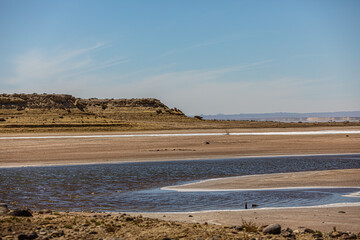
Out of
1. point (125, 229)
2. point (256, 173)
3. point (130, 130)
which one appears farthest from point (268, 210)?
point (130, 130)

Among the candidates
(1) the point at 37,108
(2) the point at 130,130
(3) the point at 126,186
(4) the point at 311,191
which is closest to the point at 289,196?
(4) the point at 311,191

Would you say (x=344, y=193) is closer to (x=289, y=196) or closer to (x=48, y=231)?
(x=289, y=196)

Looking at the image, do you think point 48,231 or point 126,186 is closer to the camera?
point 48,231

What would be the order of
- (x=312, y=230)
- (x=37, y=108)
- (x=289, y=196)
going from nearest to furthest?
1. (x=312, y=230)
2. (x=289, y=196)
3. (x=37, y=108)

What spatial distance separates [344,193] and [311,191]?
3.58 ft

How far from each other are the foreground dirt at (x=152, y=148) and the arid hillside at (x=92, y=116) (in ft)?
48.4

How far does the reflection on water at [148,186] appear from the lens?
12.0 metres

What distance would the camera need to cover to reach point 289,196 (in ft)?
42.2

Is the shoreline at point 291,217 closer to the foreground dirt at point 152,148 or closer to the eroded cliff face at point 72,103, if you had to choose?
the foreground dirt at point 152,148

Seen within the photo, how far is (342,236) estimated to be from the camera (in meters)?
7.57

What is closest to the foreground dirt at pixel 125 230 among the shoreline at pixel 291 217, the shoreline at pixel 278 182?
the shoreline at pixel 291 217

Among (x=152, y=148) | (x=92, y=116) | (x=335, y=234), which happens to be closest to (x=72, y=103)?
(x=92, y=116)

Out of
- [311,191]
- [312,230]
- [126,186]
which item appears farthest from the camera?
[126,186]

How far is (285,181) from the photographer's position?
16.1 meters
